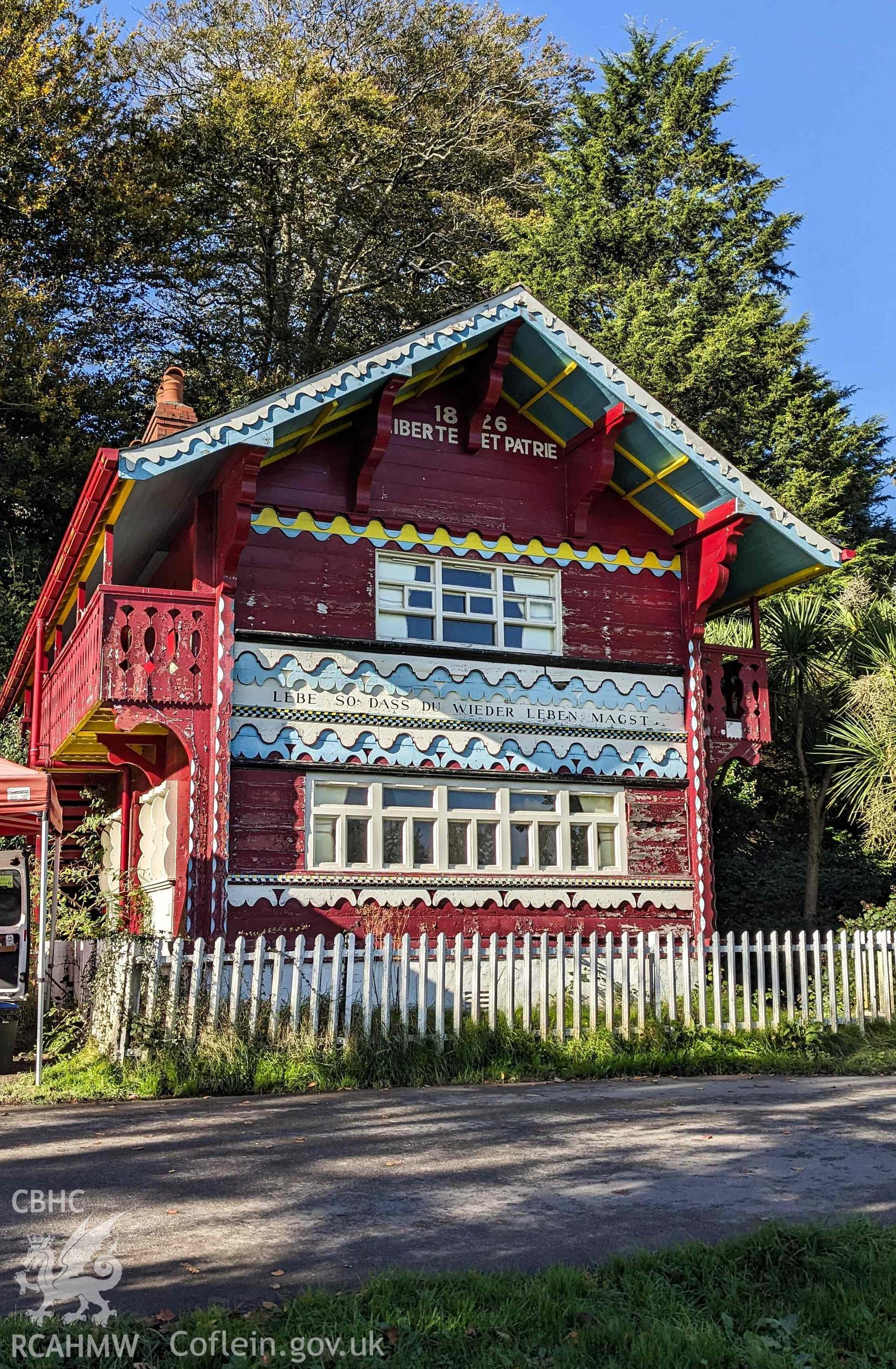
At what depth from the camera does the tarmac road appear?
22.2 feet

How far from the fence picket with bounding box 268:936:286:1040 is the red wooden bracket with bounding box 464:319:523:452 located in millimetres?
7402

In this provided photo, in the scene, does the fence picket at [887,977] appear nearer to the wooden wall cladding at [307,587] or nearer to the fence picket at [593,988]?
the fence picket at [593,988]

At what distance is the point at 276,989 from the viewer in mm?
13133

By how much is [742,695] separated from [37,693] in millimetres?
10443

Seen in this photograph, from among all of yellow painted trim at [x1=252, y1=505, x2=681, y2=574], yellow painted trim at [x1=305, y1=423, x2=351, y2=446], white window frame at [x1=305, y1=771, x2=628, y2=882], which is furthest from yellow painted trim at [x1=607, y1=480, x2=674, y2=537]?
yellow painted trim at [x1=305, y1=423, x2=351, y2=446]

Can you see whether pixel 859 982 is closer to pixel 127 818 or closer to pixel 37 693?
pixel 127 818

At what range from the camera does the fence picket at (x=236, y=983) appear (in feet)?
42.3

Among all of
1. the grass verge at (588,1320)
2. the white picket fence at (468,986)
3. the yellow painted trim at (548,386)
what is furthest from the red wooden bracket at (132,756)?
the grass verge at (588,1320)

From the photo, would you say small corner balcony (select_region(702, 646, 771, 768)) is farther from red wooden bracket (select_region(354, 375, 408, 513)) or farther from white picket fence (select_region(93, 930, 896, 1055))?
red wooden bracket (select_region(354, 375, 408, 513))

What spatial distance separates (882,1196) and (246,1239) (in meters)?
3.90

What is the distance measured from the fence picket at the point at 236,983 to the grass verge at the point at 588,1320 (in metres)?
6.82

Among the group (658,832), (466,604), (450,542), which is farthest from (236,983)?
(658,832)

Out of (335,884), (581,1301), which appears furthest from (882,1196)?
(335,884)

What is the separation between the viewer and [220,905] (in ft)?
49.3
